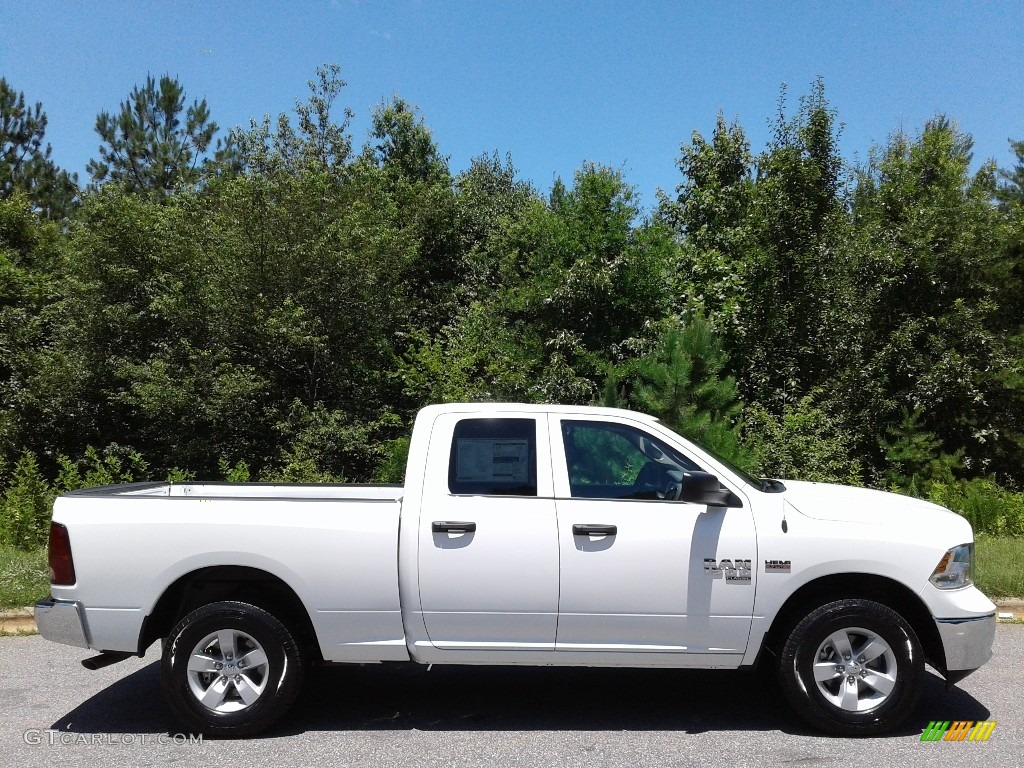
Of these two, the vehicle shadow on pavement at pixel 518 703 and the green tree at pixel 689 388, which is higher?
the green tree at pixel 689 388

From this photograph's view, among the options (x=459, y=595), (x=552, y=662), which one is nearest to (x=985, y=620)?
(x=552, y=662)

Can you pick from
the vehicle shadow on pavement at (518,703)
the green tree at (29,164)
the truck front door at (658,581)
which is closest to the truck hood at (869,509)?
the truck front door at (658,581)

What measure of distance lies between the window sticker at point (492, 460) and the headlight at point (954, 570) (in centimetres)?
247

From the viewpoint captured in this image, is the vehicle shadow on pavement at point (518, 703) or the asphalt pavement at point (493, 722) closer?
the asphalt pavement at point (493, 722)

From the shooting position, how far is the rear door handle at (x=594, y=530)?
16.8 feet

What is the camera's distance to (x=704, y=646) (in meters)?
5.13

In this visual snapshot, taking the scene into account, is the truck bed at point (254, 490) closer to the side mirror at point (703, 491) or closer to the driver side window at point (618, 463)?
the driver side window at point (618, 463)

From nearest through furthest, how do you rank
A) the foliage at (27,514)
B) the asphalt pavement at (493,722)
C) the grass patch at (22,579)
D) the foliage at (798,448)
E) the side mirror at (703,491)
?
1. the asphalt pavement at (493,722)
2. the side mirror at (703,491)
3. the grass patch at (22,579)
4. the foliage at (27,514)
5. the foliage at (798,448)

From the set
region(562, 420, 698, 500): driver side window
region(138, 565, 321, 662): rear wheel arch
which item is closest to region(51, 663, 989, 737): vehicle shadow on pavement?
region(138, 565, 321, 662): rear wheel arch

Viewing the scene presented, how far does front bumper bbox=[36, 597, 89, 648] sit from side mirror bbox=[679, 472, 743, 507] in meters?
3.61

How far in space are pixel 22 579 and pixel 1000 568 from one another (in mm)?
9547

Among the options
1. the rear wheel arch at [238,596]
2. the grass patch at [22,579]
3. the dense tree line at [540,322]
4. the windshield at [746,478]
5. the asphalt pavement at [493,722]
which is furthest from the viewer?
the dense tree line at [540,322]

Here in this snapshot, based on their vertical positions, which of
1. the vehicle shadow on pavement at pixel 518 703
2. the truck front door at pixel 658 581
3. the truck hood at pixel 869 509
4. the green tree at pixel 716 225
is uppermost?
the green tree at pixel 716 225

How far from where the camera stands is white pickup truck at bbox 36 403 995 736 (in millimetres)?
5090
